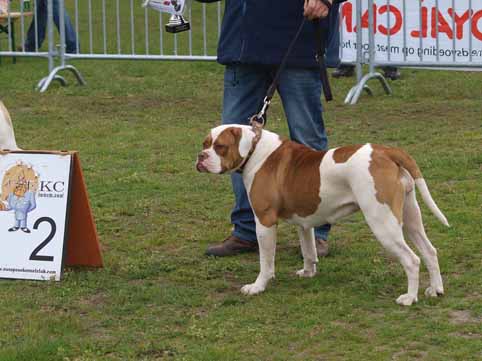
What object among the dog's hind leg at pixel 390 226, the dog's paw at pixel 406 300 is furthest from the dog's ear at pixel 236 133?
the dog's paw at pixel 406 300

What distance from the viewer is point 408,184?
4953 millimetres

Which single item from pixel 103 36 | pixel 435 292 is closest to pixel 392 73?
pixel 103 36

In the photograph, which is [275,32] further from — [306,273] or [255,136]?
[306,273]

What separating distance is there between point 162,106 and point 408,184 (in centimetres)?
648

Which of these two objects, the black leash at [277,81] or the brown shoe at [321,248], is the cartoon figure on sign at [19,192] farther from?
the brown shoe at [321,248]

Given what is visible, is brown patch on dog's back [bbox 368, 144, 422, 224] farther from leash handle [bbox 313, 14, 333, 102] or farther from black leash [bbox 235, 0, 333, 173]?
leash handle [bbox 313, 14, 333, 102]

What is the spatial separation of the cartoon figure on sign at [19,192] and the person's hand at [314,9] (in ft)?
5.44

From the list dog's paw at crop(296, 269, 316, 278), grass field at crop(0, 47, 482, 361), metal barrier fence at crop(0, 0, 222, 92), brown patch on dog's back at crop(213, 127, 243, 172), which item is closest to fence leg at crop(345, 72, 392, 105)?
grass field at crop(0, 47, 482, 361)

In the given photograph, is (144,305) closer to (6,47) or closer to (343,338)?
(343,338)

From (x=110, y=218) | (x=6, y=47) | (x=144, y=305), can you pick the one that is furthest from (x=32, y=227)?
(x=6, y=47)

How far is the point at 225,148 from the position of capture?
16.8ft

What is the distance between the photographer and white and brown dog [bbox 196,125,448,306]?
488cm

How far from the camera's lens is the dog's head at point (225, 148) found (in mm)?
5121

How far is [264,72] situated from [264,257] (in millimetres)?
1145
